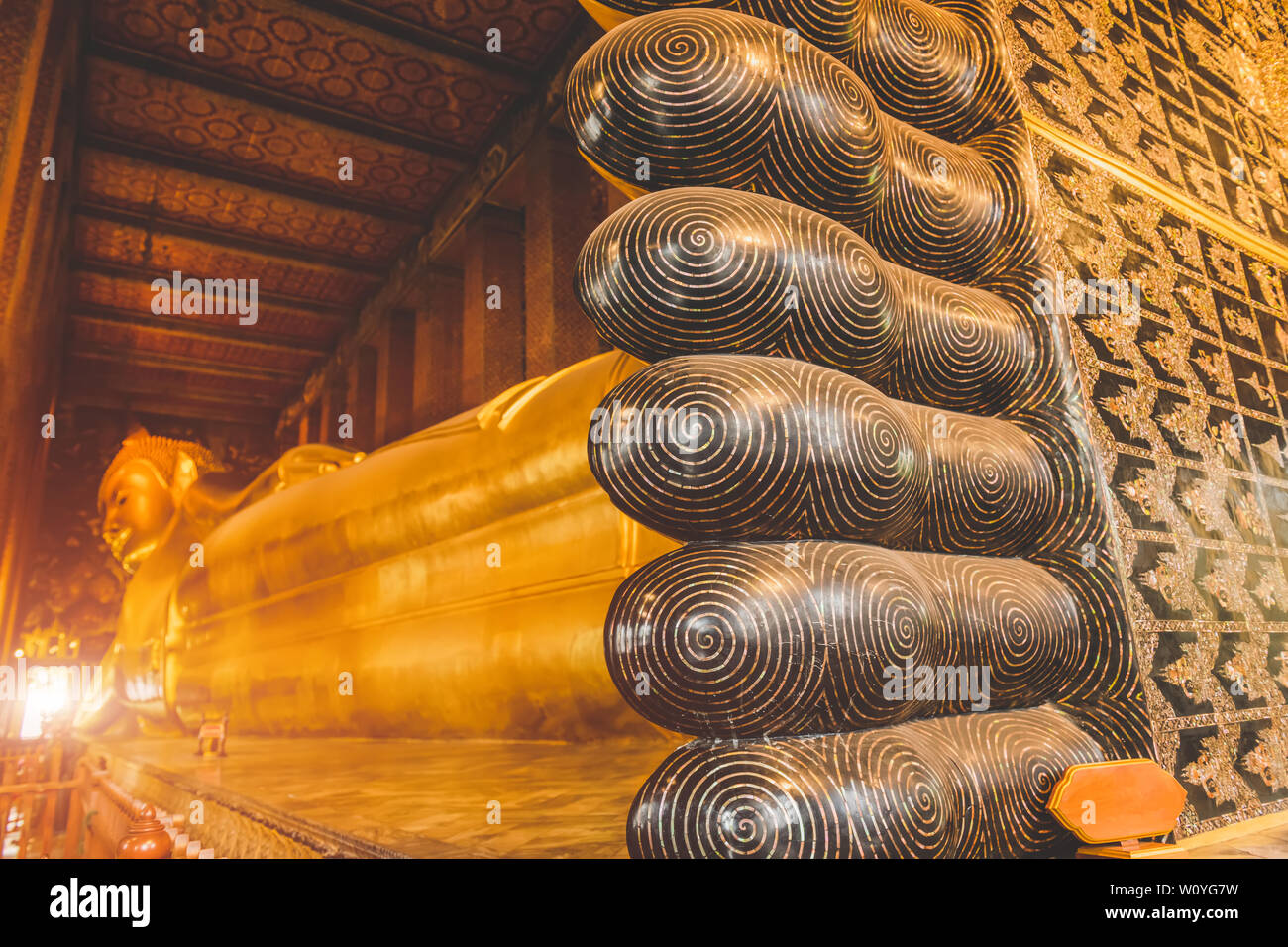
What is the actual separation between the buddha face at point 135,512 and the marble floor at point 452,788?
2.00 meters

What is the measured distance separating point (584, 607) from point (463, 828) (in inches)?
26.2

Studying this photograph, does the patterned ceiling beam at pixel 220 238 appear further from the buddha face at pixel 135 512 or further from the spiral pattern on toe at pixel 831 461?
the spiral pattern on toe at pixel 831 461

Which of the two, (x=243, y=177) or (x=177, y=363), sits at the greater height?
(x=243, y=177)

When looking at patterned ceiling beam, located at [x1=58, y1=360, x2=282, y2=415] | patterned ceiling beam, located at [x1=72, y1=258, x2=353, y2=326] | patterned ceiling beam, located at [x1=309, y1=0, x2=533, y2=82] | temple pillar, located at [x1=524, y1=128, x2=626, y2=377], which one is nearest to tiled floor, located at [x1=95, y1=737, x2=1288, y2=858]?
temple pillar, located at [x1=524, y1=128, x2=626, y2=377]

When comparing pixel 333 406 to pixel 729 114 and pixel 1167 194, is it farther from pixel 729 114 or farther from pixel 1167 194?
pixel 729 114

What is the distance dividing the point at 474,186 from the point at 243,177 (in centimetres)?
178

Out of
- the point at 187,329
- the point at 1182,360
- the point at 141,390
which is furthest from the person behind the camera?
the point at 141,390

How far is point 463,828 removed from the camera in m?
0.93

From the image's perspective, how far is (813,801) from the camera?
689mm

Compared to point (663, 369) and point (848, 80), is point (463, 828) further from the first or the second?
point (848, 80)

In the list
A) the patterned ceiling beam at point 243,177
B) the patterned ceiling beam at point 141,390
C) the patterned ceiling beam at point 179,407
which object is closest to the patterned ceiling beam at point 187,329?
the patterned ceiling beam at point 141,390

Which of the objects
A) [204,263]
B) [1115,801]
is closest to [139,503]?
[204,263]

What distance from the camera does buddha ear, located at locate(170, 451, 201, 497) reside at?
3.74 metres
